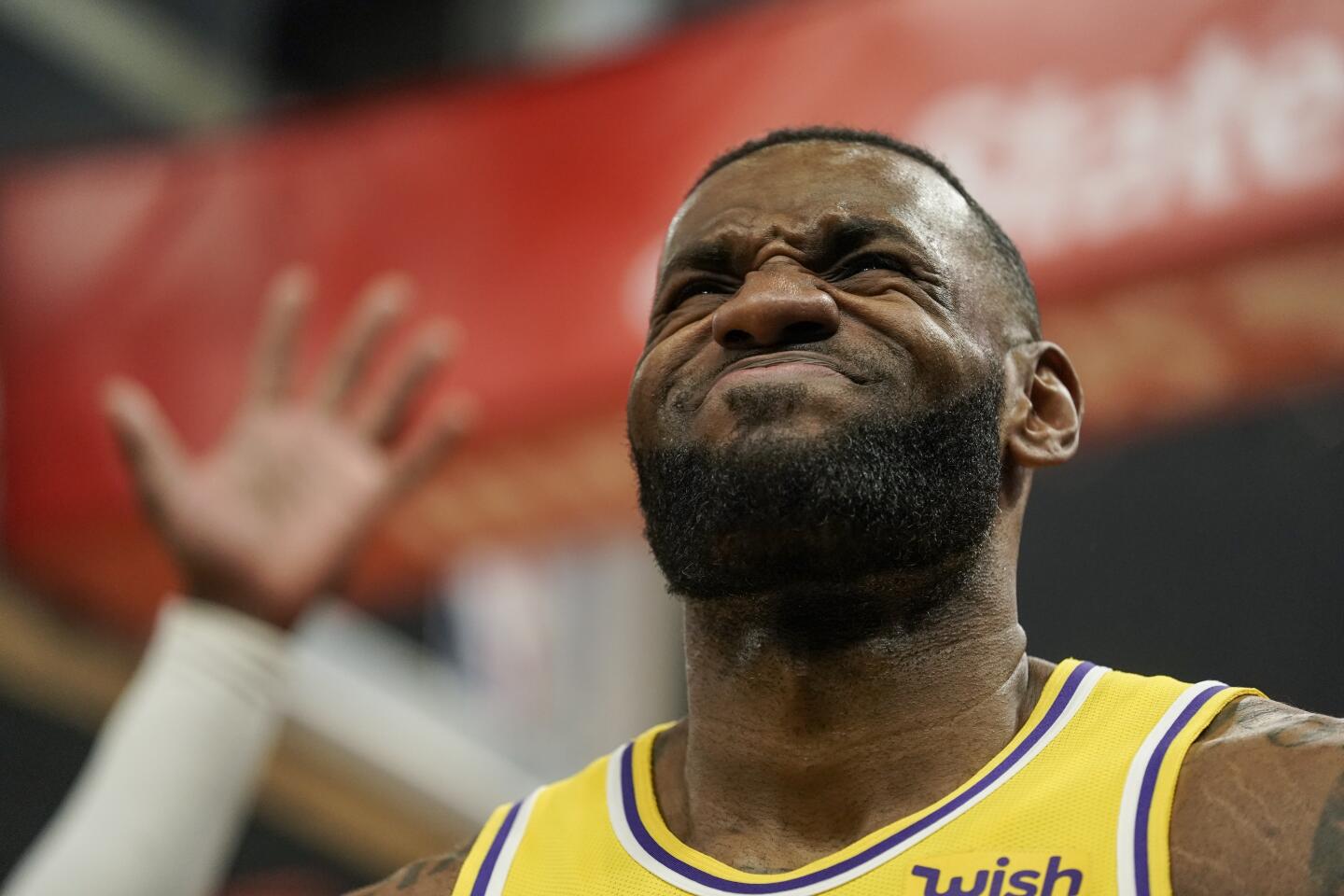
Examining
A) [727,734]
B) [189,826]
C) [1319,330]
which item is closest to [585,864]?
[727,734]

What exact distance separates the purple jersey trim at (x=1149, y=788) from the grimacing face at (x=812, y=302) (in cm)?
44

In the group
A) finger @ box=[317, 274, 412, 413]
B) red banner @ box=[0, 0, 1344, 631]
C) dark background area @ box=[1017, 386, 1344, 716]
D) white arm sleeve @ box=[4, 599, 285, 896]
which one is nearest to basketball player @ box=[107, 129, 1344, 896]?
dark background area @ box=[1017, 386, 1344, 716]

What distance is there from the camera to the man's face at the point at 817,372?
1.74 meters

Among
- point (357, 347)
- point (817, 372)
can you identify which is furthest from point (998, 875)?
point (357, 347)

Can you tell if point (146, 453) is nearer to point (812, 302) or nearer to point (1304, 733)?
point (812, 302)

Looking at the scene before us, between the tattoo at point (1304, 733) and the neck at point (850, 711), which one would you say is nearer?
the tattoo at point (1304, 733)

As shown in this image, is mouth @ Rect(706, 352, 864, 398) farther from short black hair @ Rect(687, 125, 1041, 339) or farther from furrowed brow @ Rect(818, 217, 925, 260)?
short black hair @ Rect(687, 125, 1041, 339)

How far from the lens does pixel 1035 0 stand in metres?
4.19

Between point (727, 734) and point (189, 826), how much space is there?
4.77 ft

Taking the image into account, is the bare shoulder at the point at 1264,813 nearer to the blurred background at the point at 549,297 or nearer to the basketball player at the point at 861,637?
the basketball player at the point at 861,637

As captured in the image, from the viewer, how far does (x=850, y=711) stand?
5.90 feet

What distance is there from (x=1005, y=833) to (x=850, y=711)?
0.84 feet

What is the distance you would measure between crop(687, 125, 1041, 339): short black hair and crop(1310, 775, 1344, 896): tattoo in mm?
829

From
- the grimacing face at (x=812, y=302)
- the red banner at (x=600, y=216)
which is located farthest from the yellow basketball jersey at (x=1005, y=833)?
the red banner at (x=600, y=216)
